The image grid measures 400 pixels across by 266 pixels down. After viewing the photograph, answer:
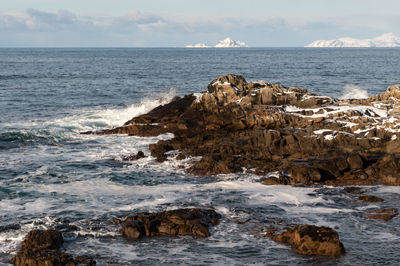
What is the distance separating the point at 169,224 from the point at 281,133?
14.6 m

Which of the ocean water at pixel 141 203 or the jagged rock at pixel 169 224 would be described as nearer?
the ocean water at pixel 141 203

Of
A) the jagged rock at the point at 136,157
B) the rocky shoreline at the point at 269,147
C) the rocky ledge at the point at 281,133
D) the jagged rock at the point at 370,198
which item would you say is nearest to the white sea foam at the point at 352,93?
the rocky ledge at the point at 281,133

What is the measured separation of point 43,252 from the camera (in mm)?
18281

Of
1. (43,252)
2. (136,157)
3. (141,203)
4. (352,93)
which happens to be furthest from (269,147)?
(352,93)

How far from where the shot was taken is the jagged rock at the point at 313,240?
18.8 m

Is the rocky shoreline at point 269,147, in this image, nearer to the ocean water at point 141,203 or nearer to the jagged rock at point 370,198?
the jagged rock at point 370,198

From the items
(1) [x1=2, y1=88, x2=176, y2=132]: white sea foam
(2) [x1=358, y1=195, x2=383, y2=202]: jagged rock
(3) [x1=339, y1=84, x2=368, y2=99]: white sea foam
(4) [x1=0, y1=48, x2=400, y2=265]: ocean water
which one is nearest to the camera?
(4) [x1=0, y1=48, x2=400, y2=265]: ocean water

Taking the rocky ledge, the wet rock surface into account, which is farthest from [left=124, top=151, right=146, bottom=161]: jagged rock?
the wet rock surface

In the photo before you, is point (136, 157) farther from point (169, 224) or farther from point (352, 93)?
point (352, 93)

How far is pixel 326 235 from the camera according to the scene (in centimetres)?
1931

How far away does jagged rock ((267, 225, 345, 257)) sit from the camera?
741 inches

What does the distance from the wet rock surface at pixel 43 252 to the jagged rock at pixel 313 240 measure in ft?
26.0

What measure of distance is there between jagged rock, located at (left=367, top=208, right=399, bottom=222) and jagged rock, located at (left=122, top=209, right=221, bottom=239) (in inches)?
289

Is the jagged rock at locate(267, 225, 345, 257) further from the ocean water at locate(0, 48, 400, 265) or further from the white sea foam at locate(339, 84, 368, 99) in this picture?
the white sea foam at locate(339, 84, 368, 99)
